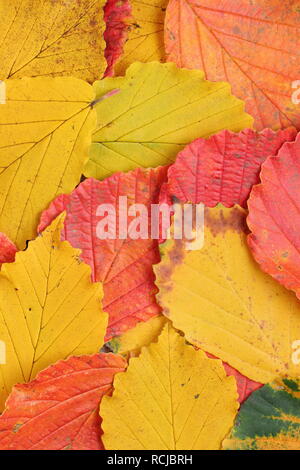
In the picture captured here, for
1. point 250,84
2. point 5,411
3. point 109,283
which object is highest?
point 250,84

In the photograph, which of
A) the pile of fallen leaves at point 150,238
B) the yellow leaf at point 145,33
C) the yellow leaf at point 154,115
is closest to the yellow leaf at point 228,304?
the pile of fallen leaves at point 150,238

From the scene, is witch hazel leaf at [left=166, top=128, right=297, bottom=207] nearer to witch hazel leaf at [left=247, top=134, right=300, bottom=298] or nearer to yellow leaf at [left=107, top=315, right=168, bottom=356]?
witch hazel leaf at [left=247, top=134, right=300, bottom=298]

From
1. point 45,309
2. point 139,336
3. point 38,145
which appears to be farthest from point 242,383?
point 38,145

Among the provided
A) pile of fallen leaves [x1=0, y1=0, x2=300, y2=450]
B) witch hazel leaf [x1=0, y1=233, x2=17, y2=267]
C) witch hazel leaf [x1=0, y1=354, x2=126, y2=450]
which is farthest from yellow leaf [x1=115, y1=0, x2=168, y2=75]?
witch hazel leaf [x1=0, y1=354, x2=126, y2=450]

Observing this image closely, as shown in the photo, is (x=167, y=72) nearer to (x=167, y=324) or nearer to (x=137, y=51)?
(x=137, y=51)

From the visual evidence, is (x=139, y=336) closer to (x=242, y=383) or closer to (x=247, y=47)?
(x=242, y=383)

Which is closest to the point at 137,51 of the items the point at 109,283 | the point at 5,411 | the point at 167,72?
the point at 167,72
